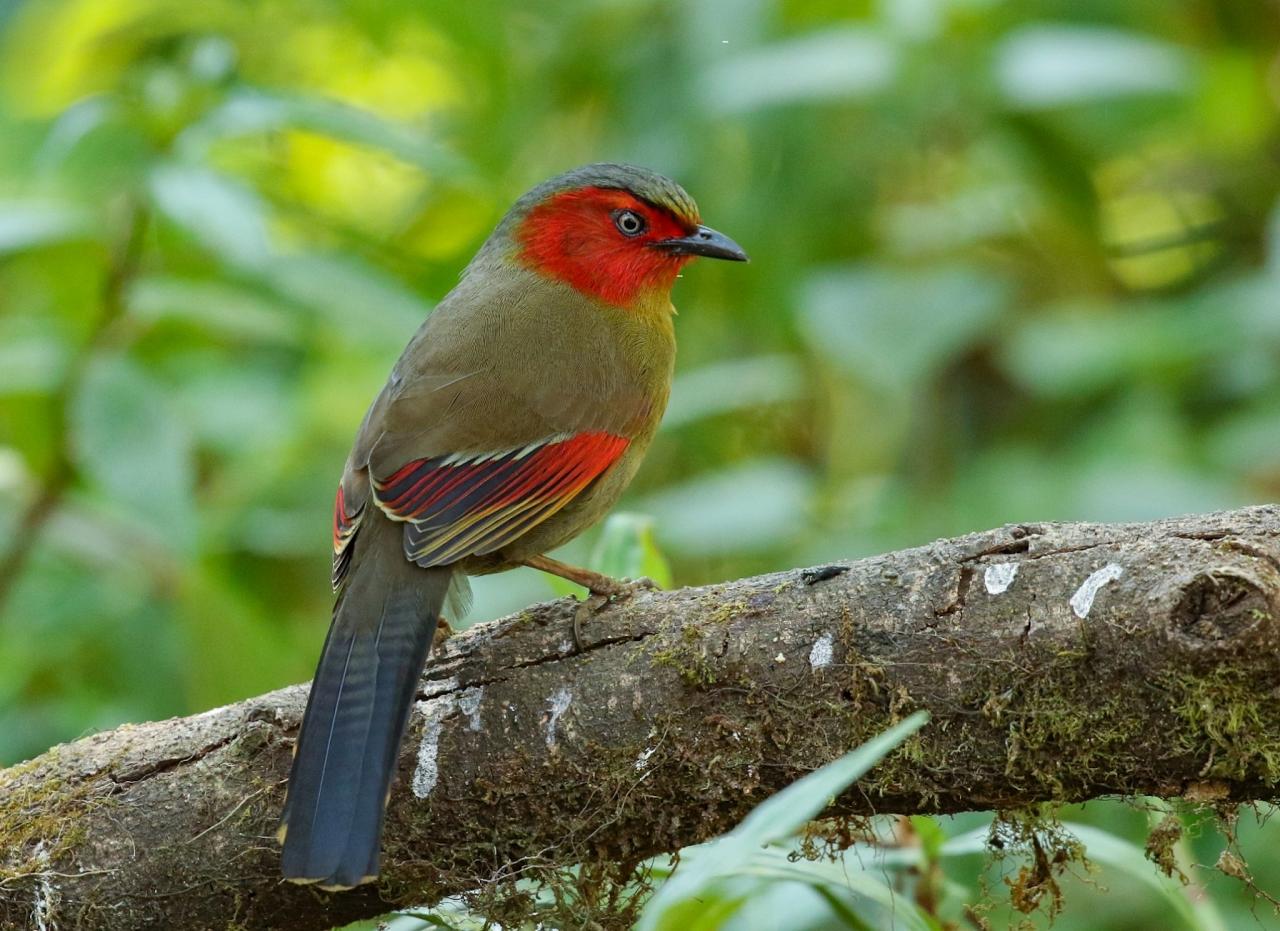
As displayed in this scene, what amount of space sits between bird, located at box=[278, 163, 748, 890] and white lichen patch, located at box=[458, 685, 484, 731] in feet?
0.32

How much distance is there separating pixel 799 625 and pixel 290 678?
2.25m

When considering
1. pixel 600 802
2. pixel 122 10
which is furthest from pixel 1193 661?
pixel 122 10

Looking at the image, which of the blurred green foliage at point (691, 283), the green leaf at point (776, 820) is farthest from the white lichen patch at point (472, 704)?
the blurred green foliage at point (691, 283)

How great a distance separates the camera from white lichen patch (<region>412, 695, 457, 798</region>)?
2.64 meters

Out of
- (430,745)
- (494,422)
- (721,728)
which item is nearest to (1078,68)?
(494,422)

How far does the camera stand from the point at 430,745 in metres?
2.69

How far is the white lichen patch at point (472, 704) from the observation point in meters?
2.68

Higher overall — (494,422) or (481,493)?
(494,422)

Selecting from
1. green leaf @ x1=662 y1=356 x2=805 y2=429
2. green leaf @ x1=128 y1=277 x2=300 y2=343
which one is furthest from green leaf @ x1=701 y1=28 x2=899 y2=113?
green leaf @ x1=128 y1=277 x2=300 y2=343

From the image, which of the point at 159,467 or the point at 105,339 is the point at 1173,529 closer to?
the point at 159,467

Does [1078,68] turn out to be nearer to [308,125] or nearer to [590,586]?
[308,125]

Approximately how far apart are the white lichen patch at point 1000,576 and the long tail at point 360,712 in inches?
40.4

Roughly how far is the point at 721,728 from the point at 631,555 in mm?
690

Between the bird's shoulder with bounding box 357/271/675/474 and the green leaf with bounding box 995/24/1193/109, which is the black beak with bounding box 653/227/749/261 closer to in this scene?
the bird's shoulder with bounding box 357/271/675/474
